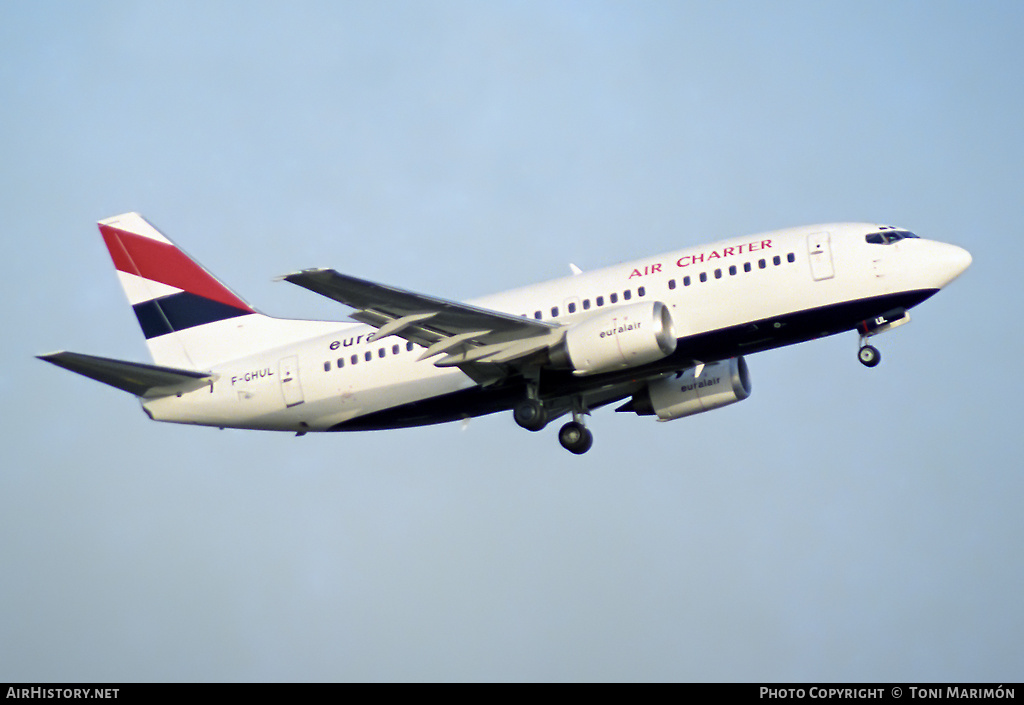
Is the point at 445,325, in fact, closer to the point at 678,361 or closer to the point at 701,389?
the point at 678,361

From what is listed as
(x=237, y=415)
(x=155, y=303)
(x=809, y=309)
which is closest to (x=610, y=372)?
(x=809, y=309)

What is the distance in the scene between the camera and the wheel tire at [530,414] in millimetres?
38594

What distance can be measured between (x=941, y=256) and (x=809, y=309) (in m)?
3.79

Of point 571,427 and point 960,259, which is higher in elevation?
point 960,259

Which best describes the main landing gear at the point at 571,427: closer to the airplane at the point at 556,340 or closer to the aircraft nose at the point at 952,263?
the airplane at the point at 556,340

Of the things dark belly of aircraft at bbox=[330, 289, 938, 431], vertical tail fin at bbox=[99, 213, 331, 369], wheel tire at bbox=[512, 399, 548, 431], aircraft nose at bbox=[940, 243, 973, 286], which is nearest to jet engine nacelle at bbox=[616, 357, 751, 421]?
dark belly of aircraft at bbox=[330, 289, 938, 431]

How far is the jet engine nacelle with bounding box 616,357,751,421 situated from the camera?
41.1m

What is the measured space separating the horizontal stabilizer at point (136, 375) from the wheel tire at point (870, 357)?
1911cm

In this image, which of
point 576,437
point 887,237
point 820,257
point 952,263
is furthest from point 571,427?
point 952,263

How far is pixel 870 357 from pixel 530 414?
9.56 metres

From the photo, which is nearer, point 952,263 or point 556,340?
point 952,263

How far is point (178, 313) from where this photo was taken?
146 feet

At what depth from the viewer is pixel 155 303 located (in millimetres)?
44844

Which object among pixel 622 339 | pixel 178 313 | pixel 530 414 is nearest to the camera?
pixel 622 339
